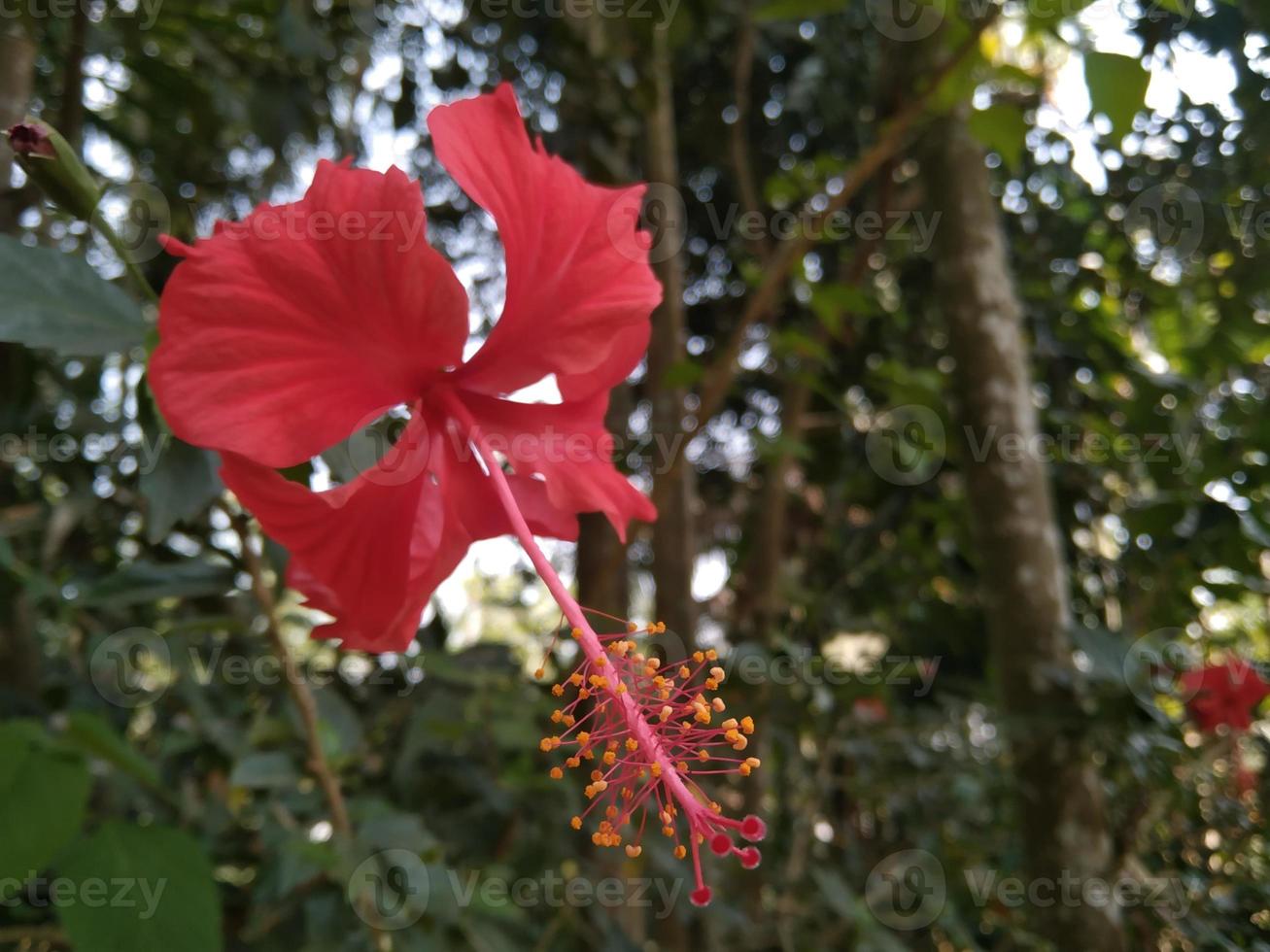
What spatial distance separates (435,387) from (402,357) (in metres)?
0.06

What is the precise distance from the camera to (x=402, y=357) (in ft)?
Result: 1.97

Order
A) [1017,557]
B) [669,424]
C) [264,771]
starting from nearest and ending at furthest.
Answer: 1. [264,771]
2. [1017,557]
3. [669,424]

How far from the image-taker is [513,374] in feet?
2.18

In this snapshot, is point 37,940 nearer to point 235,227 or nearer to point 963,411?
point 235,227

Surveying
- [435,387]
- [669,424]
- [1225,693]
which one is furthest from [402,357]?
[1225,693]

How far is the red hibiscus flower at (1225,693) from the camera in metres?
1.32

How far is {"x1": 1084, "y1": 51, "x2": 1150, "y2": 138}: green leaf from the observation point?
795mm

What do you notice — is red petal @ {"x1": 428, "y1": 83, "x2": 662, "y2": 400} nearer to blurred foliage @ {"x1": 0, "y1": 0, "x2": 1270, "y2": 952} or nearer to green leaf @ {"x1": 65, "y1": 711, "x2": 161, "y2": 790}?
blurred foliage @ {"x1": 0, "y1": 0, "x2": 1270, "y2": 952}

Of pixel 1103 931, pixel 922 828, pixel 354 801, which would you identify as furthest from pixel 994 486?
pixel 354 801

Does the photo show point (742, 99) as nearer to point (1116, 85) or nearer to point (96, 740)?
point (1116, 85)

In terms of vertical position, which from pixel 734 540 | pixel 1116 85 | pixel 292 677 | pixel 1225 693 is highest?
pixel 1116 85

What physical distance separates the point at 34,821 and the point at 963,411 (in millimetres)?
1255

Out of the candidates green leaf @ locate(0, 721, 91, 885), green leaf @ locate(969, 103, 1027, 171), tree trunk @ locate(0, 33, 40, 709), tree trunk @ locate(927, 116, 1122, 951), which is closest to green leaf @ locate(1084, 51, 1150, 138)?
green leaf @ locate(969, 103, 1027, 171)

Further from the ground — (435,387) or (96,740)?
(435,387)
